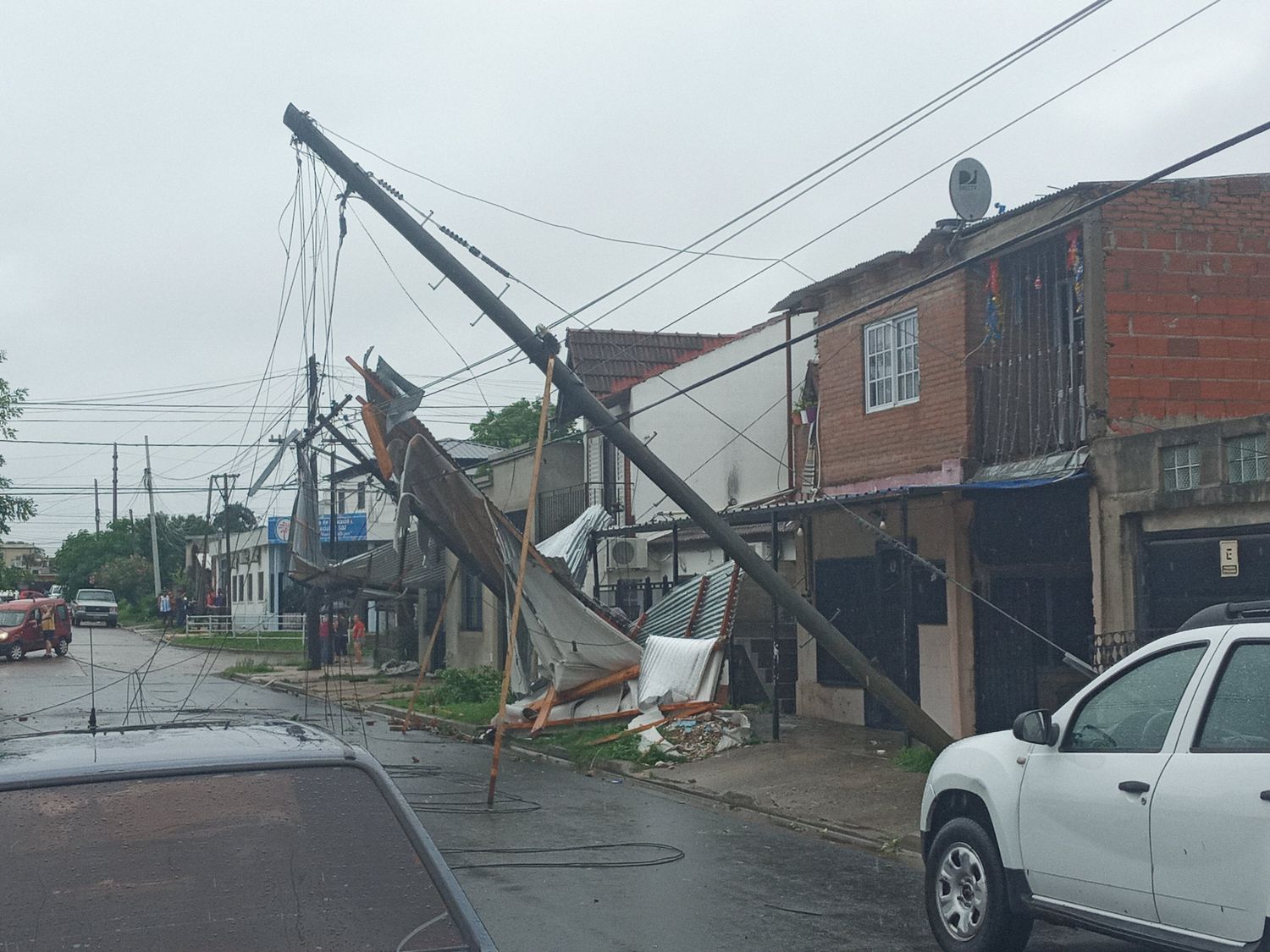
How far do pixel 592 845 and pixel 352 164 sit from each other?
8.20 metres

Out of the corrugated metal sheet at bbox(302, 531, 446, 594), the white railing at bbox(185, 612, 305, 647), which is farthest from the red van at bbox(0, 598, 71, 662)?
the corrugated metal sheet at bbox(302, 531, 446, 594)

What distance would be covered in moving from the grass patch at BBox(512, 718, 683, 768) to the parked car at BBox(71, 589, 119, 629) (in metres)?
51.7

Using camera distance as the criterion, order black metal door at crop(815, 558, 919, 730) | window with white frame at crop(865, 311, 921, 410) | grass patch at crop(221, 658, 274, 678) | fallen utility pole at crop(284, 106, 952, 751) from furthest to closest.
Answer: grass patch at crop(221, 658, 274, 678) < black metal door at crop(815, 558, 919, 730) < window with white frame at crop(865, 311, 921, 410) < fallen utility pole at crop(284, 106, 952, 751)

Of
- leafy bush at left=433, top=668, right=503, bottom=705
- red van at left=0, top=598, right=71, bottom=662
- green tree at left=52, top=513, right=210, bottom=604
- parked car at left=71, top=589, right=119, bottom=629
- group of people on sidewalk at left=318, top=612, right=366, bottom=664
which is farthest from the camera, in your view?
green tree at left=52, top=513, right=210, bottom=604

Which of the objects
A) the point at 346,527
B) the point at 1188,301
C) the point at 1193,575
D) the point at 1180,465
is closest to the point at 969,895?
the point at 1193,575

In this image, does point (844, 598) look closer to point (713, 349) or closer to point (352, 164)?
point (713, 349)

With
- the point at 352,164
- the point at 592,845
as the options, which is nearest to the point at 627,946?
the point at 592,845

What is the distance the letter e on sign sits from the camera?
1148cm

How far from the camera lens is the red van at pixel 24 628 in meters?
39.3

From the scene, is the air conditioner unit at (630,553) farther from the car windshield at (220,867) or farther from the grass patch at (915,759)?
the car windshield at (220,867)

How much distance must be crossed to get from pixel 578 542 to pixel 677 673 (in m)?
5.56

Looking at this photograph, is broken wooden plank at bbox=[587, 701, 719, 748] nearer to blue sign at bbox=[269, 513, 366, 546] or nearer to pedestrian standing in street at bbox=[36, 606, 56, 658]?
pedestrian standing in street at bbox=[36, 606, 56, 658]

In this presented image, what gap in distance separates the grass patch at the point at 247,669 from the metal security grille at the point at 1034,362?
1050 inches

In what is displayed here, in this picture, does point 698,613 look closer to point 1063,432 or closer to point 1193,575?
point 1063,432
